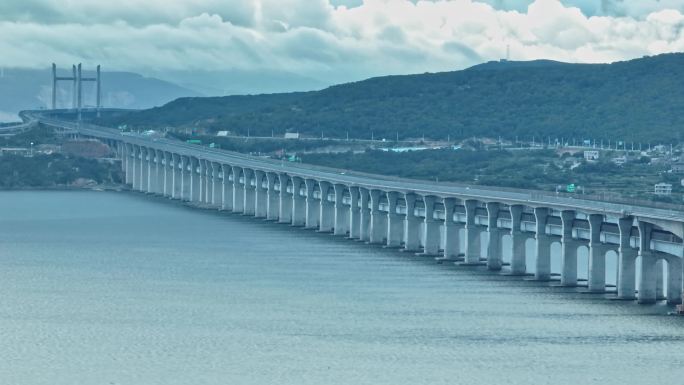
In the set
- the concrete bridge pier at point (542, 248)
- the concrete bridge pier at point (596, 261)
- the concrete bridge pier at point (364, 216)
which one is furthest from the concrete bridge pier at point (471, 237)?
the concrete bridge pier at point (364, 216)

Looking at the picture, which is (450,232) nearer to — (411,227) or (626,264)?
(411,227)

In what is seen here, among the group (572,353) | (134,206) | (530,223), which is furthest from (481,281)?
(134,206)

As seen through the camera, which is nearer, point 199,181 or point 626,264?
point 626,264

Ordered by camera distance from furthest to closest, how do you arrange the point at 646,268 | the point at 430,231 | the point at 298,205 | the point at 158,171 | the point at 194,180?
the point at 158,171 → the point at 194,180 → the point at 298,205 → the point at 430,231 → the point at 646,268

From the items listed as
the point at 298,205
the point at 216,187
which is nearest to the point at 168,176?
the point at 216,187

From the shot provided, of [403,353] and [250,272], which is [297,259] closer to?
[250,272]

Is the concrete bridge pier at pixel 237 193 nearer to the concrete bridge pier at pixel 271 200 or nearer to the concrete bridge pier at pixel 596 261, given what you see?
the concrete bridge pier at pixel 271 200
